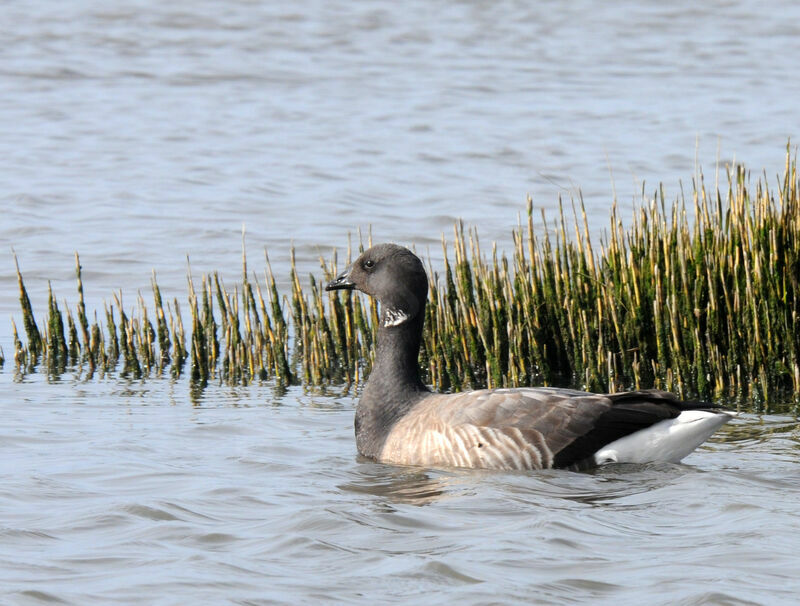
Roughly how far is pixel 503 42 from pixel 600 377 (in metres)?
30.6

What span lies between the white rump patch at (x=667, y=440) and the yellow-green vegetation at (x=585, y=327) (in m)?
2.19

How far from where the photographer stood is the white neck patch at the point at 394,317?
1113 centimetres

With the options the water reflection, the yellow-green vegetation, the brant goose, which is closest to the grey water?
the water reflection

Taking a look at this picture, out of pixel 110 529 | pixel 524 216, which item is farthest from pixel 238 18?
pixel 110 529

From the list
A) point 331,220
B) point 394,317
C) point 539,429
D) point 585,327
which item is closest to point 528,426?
point 539,429

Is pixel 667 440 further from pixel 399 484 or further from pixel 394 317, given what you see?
pixel 394 317

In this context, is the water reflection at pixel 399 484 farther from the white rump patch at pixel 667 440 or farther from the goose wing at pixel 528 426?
the white rump patch at pixel 667 440

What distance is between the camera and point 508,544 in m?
8.11

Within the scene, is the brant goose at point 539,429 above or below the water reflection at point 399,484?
above

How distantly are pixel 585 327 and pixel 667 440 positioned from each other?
270 centimetres

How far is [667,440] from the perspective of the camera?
32.7 ft

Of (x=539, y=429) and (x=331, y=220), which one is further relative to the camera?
(x=331, y=220)

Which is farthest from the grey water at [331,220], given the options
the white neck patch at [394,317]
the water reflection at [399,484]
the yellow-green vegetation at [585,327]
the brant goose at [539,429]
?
the white neck patch at [394,317]

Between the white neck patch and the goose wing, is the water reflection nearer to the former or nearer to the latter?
the goose wing
